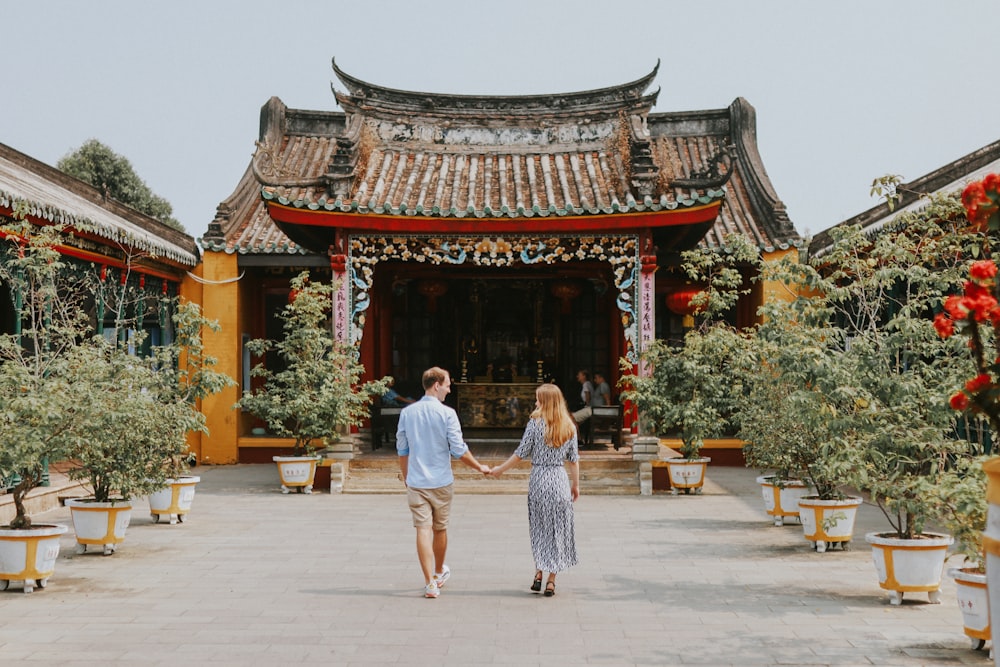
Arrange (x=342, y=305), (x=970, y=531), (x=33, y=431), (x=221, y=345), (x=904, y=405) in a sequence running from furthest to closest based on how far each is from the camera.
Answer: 1. (x=221, y=345)
2. (x=342, y=305)
3. (x=33, y=431)
4. (x=904, y=405)
5. (x=970, y=531)

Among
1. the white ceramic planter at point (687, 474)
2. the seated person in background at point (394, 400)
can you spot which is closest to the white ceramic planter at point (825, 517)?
the white ceramic planter at point (687, 474)

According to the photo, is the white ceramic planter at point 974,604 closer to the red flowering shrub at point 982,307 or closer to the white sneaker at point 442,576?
the red flowering shrub at point 982,307

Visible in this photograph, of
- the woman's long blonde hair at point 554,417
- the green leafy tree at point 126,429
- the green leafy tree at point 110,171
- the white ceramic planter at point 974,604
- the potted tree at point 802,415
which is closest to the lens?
the white ceramic planter at point 974,604

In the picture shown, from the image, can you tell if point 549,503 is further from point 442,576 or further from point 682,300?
point 682,300

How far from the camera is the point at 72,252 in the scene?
36.2ft

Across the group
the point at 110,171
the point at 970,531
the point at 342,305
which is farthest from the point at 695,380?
the point at 110,171

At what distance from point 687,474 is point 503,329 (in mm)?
5334

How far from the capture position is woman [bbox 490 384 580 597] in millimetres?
5965

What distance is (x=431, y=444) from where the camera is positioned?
5.99m

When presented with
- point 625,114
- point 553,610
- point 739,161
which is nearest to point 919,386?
point 553,610

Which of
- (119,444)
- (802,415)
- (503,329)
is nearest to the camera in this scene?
(802,415)

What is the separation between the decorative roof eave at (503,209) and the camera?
439 inches

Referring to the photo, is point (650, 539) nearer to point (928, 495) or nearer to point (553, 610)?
point (553, 610)

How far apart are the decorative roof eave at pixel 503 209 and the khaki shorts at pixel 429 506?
5.85 meters
